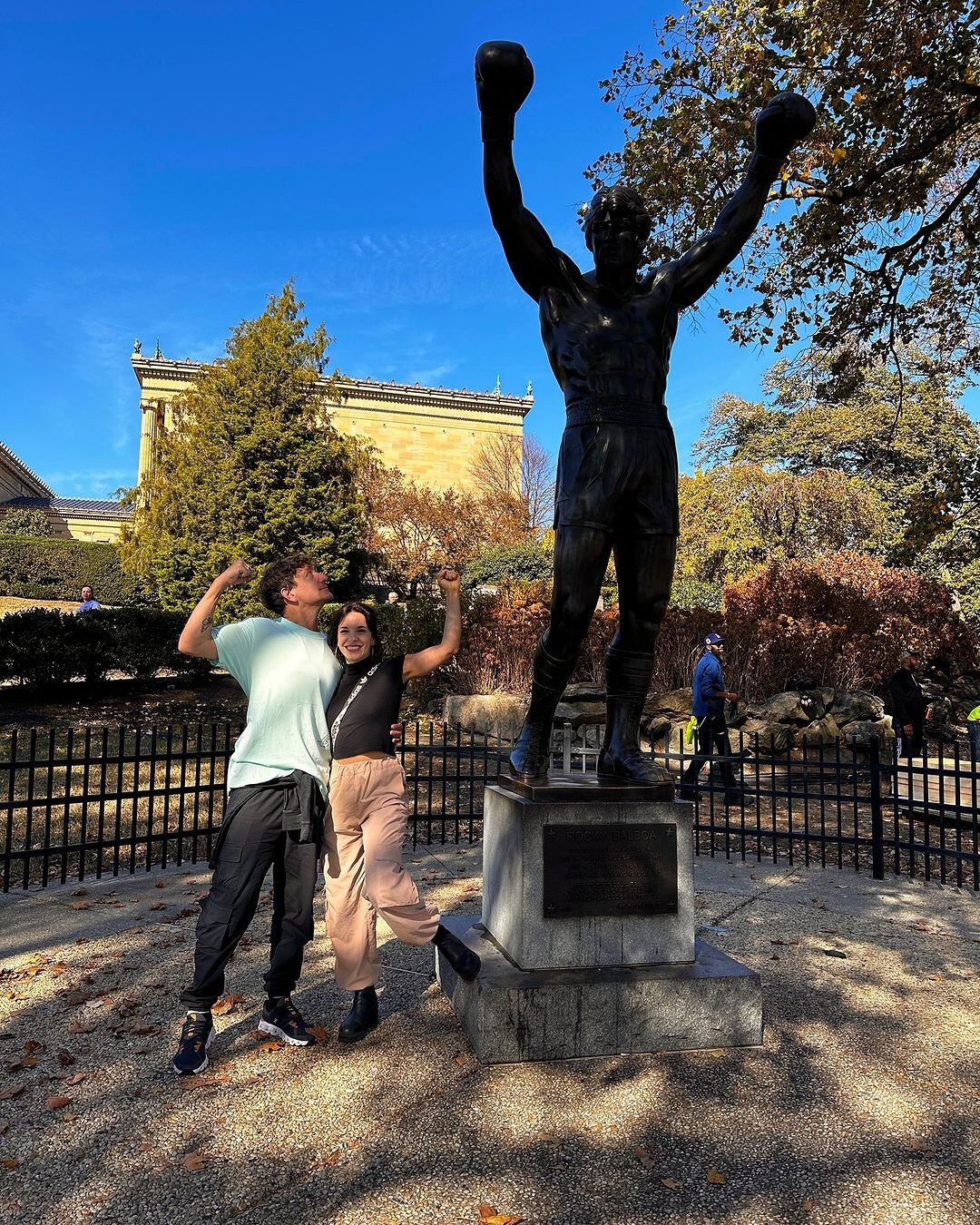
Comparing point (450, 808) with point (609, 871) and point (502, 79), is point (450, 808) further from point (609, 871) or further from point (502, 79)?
point (502, 79)

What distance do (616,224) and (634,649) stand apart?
1.89m

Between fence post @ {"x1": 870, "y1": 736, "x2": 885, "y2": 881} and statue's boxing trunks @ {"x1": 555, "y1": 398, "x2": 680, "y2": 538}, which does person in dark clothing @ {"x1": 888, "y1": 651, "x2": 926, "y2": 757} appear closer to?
fence post @ {"x1": 870, "y1": 736, "x2": 885, "y2": 881}

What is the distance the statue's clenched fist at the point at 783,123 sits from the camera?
3.44m

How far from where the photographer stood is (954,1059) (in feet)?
9.87

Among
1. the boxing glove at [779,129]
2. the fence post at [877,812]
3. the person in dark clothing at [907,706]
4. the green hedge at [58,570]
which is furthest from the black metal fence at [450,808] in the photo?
the green hedge at [58,570]

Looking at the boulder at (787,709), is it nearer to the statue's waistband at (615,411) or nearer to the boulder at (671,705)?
the boulder at (671,705)

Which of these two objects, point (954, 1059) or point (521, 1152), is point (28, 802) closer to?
point (521, 1152)

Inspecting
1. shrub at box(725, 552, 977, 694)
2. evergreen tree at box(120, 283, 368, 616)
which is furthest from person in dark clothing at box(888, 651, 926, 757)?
evergreen tree at box(120, 283, 368, 616)

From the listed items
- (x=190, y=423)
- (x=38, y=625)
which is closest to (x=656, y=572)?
(x=38, y=625)

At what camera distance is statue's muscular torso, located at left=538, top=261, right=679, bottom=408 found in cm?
335

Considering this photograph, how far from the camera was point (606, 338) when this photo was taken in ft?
11.0

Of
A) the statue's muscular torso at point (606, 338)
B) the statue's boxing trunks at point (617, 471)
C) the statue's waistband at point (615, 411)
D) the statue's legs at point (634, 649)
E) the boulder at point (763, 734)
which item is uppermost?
the statue's muscular torso at point (606, 338)

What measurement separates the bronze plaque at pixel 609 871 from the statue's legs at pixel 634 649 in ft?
0.90

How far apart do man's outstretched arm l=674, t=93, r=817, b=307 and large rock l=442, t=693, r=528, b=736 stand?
8.54 m
